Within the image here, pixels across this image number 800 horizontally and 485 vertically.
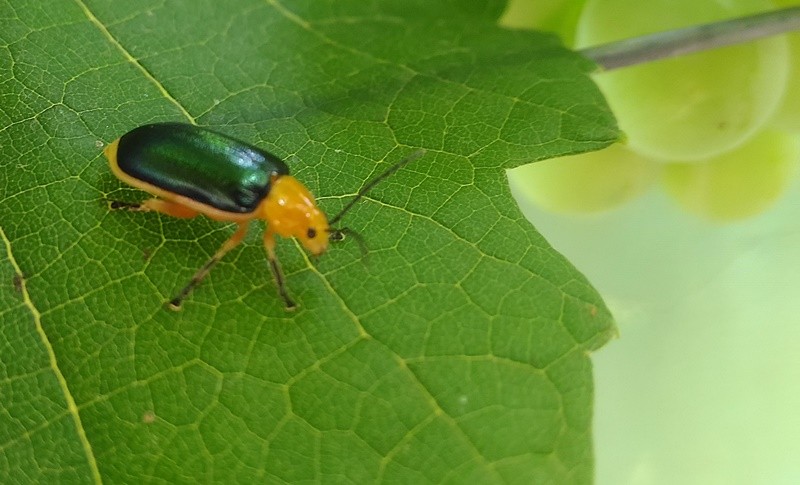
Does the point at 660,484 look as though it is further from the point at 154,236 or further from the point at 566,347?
the point at 154,236

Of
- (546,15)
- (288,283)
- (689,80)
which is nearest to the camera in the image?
(288,283)

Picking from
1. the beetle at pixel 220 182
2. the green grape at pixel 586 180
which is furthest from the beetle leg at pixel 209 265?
the green grape at pixel 586 180

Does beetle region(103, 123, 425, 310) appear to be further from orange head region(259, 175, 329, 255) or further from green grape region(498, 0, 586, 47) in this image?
green grape region(498, 0, 586, 47)

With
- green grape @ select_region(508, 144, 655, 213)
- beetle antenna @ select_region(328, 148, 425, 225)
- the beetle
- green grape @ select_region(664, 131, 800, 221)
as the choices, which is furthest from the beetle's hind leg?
green grape @ select_region(664, 131, 800, 221)

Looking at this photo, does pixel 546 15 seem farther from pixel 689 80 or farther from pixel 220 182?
pixel 220 182

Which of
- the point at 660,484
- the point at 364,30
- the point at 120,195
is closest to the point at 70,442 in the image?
the point at 120,195

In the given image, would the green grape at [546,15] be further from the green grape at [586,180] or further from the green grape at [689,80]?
the green grape at [586,180]

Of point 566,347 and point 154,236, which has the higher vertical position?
point 566,347

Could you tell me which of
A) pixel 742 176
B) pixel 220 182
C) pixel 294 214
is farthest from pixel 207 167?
pixel 742 176
